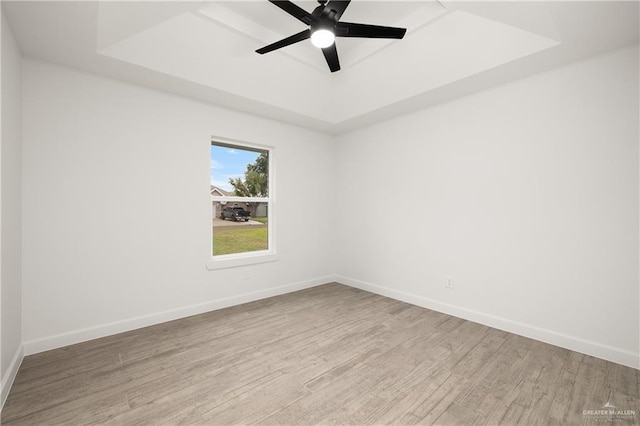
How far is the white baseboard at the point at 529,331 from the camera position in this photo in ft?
7.76

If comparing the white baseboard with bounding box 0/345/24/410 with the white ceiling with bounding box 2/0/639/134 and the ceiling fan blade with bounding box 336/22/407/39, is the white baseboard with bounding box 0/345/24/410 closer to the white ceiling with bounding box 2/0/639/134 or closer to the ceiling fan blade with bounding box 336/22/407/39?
the white ceiling with bounding box 2/0/639/134

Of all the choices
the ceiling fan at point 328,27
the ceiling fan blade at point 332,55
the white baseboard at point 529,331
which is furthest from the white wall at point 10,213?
the white baseboard at point 529,331

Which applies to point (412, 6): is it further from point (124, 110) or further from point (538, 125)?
point (124, 110)

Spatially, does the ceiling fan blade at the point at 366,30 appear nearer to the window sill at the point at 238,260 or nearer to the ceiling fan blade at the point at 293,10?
the ceiling fan blade at the point at 293,10

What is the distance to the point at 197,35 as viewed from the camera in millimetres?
2832

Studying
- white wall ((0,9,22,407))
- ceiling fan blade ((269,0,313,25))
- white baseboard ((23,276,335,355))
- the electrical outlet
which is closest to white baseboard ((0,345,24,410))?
white wall ((0,9,22,407))

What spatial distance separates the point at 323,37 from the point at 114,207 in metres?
2.55

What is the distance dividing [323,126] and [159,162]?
2362 mm

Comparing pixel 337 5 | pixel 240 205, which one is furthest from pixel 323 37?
pixel 240 205

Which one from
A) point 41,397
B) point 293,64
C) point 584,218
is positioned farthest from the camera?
point 293,64

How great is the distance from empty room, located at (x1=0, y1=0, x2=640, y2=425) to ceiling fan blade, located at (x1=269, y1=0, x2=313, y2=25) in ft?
0.06

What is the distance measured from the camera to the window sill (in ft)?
11.8

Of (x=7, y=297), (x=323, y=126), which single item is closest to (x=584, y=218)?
(x=323, y=126)

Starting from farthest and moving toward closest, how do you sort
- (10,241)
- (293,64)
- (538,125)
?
(293,64)
(538,125)
(10,241)
